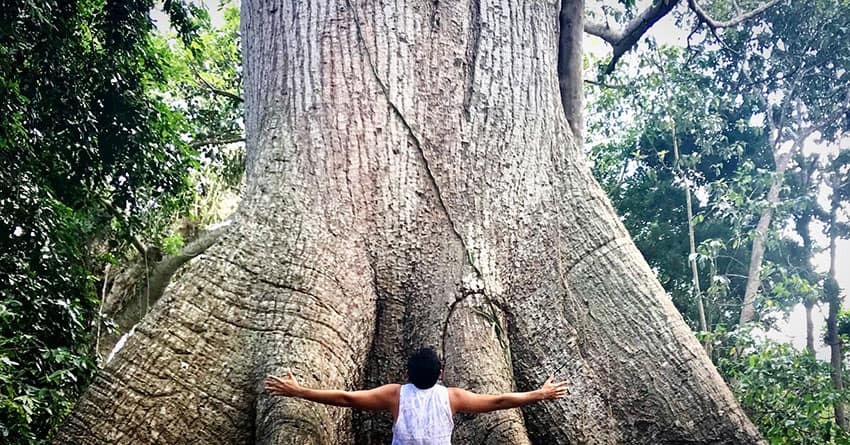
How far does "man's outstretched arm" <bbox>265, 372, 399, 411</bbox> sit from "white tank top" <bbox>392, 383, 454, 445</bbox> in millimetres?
54

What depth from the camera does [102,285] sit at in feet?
Answer: 32.8

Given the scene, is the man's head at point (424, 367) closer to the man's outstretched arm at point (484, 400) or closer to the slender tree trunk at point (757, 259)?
the man's outstretched arm at point (484, 400)

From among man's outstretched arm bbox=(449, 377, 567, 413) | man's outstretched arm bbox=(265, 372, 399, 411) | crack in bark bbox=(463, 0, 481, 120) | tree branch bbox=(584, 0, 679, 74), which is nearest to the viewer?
man's outstretched arm bbox=(265, 372, 399, 411)

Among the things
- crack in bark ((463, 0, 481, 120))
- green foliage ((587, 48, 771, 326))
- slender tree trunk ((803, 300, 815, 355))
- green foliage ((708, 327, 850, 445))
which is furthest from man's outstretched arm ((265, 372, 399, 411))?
slender tree trunk ((803, 300, 815, 355))

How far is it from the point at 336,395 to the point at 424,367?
1.12 feet

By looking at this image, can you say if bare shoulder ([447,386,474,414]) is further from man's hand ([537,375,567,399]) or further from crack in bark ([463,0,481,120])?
crack in bark ([463,0,481,120])

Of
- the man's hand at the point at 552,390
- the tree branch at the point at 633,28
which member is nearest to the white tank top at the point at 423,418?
the man's hand at the point at 552,390

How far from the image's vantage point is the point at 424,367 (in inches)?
109

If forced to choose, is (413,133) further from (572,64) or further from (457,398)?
(572,64)

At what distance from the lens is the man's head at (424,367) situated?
2764mm

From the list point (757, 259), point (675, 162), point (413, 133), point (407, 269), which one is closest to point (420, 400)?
point (407, 269)

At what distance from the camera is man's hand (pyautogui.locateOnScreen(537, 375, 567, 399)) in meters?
→ 2.91

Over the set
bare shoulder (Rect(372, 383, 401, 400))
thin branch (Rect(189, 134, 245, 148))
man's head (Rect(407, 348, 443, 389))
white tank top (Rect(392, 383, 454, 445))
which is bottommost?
white tank top (Rect(392, 383, 454, 445))

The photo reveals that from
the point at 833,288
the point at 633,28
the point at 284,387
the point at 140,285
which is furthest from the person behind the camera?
the point at 833,288
